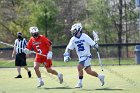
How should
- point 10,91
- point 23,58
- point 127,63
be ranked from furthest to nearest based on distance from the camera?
point 127,63
point 23,58
point 10,91

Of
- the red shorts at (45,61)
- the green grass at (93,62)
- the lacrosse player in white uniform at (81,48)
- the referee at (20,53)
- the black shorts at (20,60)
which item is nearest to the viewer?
the lacrosse player in white uniform at (81,48)

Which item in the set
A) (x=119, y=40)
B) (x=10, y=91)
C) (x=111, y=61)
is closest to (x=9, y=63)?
(x=111, y=61)

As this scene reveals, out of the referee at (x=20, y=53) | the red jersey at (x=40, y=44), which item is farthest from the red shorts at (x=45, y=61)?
the referee at (x=20, y=53)

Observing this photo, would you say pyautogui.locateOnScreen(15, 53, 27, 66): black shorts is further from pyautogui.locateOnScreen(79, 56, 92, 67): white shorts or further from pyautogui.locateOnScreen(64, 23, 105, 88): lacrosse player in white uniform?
pyautogui.locateOnScreen(79, 56, 92, 67): white shorts

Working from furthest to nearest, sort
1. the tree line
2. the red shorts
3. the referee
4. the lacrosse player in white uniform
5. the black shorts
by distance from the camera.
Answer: the tree line, the black shorts, the referee, the red shorts, the lacrosse player in white uniform

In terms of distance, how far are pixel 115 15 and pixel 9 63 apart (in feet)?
48.5

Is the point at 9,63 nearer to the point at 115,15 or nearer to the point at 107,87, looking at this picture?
A: the point at 115,15

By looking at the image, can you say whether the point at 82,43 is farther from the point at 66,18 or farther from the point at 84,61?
the point at 66,18

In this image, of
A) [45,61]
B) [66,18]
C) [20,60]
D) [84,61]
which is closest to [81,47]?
[84,61]

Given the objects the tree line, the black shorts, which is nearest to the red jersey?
the black shorts

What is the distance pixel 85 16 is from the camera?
47.8 meters

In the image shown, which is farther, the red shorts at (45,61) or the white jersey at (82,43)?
the red shorts at (45,61)

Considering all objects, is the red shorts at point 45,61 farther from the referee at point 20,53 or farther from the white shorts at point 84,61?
the referee at point 20,53


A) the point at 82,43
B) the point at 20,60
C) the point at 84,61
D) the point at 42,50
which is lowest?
the point at 20,60
